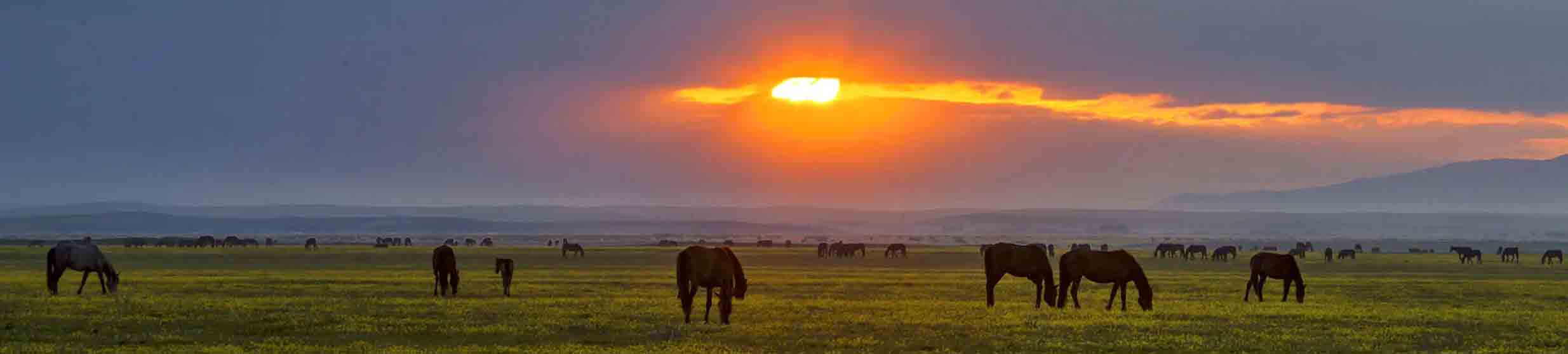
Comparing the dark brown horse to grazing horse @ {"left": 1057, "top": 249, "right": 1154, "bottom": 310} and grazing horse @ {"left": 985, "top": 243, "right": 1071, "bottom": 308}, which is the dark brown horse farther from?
grazing horse @ {"left": 1057, "top": 249, "right": 1154, "bottom": 310}

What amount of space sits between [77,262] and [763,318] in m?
20.4

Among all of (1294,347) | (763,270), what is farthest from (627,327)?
(763,270)

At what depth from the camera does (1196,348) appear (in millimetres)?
25031

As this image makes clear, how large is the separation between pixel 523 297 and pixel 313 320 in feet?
34.5

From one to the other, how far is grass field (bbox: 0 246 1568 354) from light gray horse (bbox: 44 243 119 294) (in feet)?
1.82

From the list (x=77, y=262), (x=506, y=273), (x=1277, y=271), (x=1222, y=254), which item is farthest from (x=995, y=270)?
(x=1222, y=254)

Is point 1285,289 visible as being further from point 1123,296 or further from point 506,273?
point 506,273

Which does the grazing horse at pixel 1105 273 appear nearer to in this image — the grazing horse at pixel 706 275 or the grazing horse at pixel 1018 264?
the grazing horse at pixel 1018 264

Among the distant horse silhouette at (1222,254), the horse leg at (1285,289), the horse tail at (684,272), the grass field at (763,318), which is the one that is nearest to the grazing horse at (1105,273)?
the grass field at (763,318)

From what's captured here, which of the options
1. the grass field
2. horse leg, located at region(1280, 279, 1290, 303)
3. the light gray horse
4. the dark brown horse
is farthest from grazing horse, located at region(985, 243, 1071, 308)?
the light gray horse

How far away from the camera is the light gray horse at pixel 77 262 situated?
39.2 m

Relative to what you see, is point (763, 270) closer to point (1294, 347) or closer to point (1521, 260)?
point (1294, 347)

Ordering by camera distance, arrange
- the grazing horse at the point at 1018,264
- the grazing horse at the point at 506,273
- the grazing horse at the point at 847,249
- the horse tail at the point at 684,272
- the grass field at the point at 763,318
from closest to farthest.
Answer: the grass field at the point at 763,318 < the horse tail at the point at 684,272 < the grazing horse at the point at 1018,264 < the grazing horse at the point at 506,273 < the grazing horse at the point at 847,249

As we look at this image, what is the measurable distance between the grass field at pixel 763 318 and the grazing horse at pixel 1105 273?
661mm
